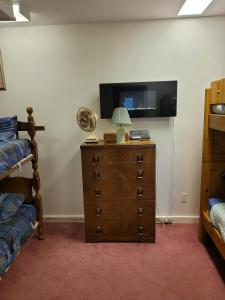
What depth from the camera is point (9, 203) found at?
88.3 inches

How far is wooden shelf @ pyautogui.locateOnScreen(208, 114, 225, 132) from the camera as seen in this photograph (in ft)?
6.30

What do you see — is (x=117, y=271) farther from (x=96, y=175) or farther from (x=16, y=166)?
(x=16, y=166)

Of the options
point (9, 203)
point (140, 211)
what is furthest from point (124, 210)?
point (9, 203)

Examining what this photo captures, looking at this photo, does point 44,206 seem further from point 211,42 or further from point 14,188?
point 211,42

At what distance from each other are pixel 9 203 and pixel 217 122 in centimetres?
200

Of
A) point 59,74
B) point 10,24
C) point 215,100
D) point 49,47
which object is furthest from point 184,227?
point 10,24

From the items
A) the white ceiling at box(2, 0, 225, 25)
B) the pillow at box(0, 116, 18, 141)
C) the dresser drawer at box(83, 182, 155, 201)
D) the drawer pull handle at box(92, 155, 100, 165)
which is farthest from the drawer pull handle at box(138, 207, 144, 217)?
the white ceiling at box(2, 0, 225, 25)

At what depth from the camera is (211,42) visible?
254cm

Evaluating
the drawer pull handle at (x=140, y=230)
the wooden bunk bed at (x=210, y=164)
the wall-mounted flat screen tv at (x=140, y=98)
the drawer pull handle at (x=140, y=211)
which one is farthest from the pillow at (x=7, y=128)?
the wooden bunk bed at (x=210, y=164)

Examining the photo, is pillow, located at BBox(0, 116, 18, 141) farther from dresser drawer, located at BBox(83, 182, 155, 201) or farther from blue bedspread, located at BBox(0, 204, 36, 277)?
dresser drawer, located at BBox(83, 182, 155, 201)

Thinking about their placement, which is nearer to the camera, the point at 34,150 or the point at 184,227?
the point at 34,150

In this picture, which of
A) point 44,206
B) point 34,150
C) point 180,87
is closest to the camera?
point 34,150

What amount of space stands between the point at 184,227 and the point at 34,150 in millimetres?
1914

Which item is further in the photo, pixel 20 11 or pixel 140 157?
pixel 140 157
